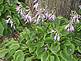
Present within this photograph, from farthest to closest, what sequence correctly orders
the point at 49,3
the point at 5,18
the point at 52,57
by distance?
the point at 5,18 → the point at 49,3 → the point at 52,57

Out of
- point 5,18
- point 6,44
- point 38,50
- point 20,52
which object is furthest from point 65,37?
point 5,18

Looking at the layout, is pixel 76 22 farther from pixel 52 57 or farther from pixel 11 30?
pixel 11 30

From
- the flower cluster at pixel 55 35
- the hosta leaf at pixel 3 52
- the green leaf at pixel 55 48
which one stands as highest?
the flower cluster at pixel 55 35

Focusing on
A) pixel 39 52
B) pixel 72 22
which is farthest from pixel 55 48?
pixel 72 22

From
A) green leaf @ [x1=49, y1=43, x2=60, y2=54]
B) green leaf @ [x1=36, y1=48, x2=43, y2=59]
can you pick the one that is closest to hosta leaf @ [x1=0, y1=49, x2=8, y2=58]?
green leaf @ [x1=36, y1=48, x2=43, y2=59]

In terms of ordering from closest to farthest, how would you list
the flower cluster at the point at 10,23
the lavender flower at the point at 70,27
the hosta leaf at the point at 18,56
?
the lavender flower at the point at 70,27
the hosta leaf at the point at 18,56
the flower cluster at the point at 10,23

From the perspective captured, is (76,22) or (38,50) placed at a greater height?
(76,22)

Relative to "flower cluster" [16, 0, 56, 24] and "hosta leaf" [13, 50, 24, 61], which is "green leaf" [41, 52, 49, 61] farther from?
"flower cluster" [16, 0, 56, 24]

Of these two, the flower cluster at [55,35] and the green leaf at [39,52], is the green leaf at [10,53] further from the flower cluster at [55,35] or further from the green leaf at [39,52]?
the flower cluster at [55,35]

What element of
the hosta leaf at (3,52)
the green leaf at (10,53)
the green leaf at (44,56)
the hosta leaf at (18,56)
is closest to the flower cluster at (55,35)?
the green leaf at (44,56)

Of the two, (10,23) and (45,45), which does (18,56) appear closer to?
(45,45)

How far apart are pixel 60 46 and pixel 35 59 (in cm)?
59

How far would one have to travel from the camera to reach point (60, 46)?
527 centimetres

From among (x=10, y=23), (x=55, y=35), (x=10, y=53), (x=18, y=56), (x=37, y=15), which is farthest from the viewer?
(x=10, y=23)
